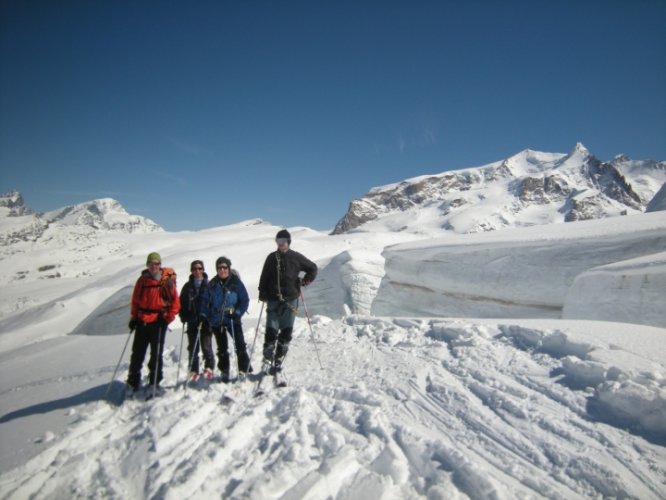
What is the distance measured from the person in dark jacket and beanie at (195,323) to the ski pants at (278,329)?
0.88 metres

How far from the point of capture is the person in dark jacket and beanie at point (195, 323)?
4.72 meters

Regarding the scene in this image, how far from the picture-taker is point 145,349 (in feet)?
14.7

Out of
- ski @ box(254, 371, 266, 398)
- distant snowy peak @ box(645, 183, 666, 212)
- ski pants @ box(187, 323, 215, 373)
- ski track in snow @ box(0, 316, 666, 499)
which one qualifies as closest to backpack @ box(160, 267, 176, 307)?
ski pants @ box(187, 323, 215, 373)

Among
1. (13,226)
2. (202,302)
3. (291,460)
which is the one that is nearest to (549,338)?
(291,460)

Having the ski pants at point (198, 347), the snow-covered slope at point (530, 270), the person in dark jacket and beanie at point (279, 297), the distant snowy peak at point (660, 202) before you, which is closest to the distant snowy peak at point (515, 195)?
the distant snowy peak at point (660, 202)

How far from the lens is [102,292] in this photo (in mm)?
24109

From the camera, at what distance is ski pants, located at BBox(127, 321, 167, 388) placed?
4.36 m

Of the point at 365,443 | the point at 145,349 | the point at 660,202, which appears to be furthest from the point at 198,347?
the point at 660,202

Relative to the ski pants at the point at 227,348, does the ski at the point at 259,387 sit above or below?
below

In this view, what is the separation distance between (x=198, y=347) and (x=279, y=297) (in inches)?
56.3

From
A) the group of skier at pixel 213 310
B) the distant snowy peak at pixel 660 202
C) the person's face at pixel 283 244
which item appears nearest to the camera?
the group of skier at pixel 213 310

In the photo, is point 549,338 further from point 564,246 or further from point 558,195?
point 558,195

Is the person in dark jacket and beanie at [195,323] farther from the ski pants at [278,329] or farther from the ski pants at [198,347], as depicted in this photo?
the ski pants at [278,329]

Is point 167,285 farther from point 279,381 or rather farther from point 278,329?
point 279,381
